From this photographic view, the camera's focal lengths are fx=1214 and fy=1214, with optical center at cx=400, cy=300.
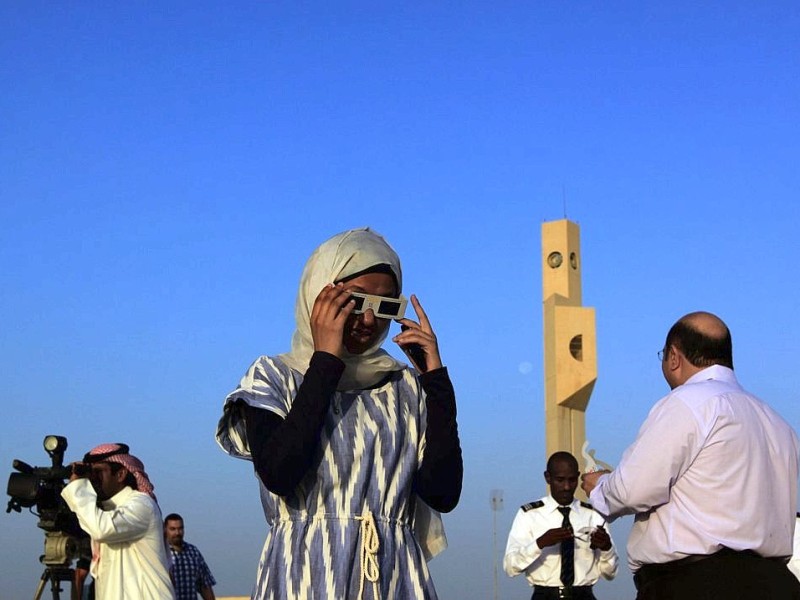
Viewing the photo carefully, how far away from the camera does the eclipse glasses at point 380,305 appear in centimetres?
351

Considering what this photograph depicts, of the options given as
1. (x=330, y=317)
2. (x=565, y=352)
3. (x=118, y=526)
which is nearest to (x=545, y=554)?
(x=118, y=526)

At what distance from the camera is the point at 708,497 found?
13.2ft

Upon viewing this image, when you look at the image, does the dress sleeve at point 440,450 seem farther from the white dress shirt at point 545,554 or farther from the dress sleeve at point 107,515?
the white dress shirt at point 545,554

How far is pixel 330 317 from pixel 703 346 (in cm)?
156

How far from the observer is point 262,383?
346 centimetres

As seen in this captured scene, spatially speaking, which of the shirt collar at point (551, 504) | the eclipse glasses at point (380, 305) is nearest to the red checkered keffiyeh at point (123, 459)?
the eclipse glasses at point (380, 305)

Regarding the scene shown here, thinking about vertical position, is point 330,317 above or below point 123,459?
above

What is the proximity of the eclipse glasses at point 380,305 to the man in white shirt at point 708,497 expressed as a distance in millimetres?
1083

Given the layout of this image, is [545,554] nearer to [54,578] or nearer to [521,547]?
[521,547]

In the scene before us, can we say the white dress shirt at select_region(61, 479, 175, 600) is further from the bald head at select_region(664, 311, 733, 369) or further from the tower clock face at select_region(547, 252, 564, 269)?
the tower clock face at select_region(547, 252, 564, 269)

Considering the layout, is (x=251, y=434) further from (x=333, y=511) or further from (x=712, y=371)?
(x=712, y=371)

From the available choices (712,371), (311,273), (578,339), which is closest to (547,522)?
(712,371)

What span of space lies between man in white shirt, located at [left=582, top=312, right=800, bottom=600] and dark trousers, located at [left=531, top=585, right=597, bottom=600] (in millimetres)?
4910

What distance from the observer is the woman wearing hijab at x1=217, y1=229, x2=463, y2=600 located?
3348 mm
